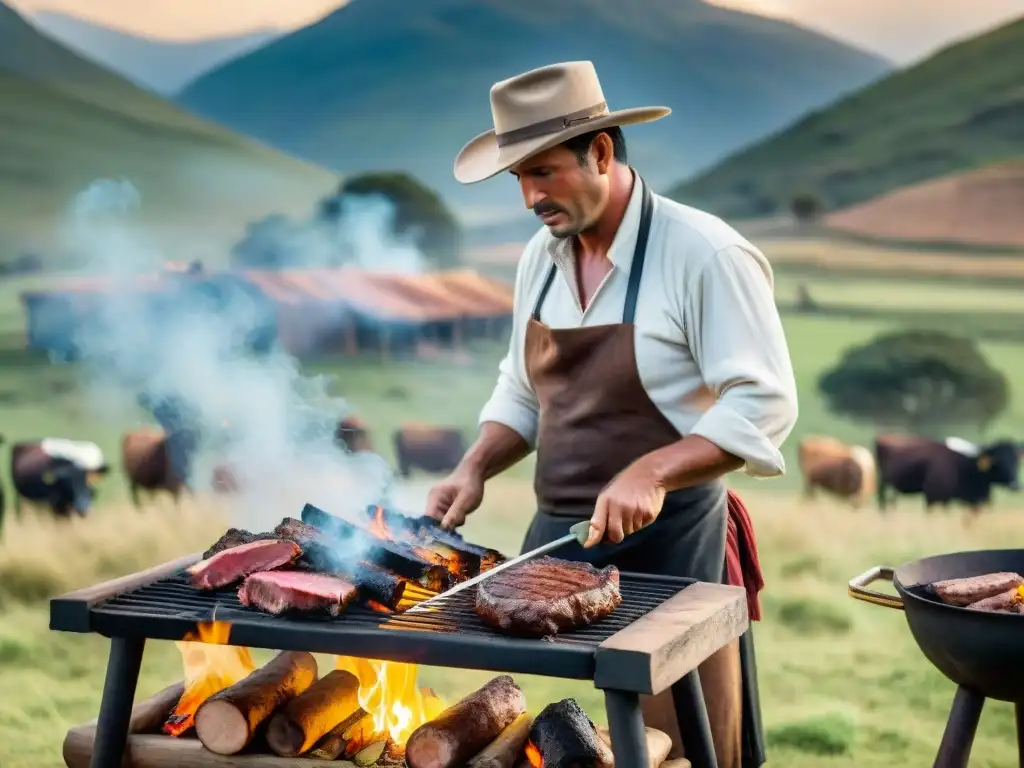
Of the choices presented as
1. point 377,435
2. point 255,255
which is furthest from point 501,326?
point 255,255

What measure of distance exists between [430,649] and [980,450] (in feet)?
22.6

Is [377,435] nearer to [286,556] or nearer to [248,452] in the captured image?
[248,452]

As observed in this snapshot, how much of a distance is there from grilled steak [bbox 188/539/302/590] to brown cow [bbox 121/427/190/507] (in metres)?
6.04

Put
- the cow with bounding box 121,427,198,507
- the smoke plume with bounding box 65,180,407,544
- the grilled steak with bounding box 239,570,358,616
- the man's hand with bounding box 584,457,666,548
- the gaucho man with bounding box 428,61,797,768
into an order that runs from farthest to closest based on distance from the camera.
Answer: the smoke plume with bounding box 65,180,407,544 → the cow with bounding box 121,427,198,507 → the gaucho man with bounding box 428,61,797,768 → the man's hand with bounding box 584,457,666,548 → the grilled steak with bounding box 239,570,358,616

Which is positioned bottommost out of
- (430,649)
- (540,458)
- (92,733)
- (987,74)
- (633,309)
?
(92,733)

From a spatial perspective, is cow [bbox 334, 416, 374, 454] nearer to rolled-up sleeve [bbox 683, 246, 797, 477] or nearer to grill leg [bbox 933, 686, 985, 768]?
rolled-up sleeve [bbox 683, 246, 797, 477]

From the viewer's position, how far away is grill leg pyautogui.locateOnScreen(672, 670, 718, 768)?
157 inches

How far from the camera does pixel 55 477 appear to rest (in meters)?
9.52

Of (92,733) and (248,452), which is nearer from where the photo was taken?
(92,733)

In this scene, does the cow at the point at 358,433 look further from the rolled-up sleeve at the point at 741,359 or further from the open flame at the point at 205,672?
the rolled-up sleeve at the point at 741,359

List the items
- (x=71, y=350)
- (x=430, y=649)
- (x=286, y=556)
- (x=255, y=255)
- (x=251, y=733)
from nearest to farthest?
(x=430, y=649), (x=286, y=556), (x=251, y=733), (x=71, y=350), (x=255, y=255)

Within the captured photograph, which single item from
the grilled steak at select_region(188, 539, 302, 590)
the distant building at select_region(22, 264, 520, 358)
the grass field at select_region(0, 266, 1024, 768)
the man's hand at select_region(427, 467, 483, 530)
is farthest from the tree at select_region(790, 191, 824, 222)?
the grilled steak at select_region(188, 539, 302, 590)

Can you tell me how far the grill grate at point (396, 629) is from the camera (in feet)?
10.8

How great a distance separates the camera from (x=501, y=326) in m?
11.7
